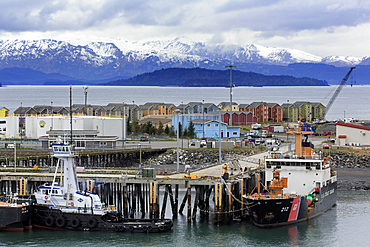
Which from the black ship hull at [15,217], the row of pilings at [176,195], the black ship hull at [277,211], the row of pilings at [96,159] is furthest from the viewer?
the row of pilings at [96,159]

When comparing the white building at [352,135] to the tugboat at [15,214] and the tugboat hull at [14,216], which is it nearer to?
the tugboat at [15,214]

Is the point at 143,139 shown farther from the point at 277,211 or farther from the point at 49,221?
the point at 277,211

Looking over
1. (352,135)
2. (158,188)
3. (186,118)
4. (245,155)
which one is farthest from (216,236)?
(186,118)

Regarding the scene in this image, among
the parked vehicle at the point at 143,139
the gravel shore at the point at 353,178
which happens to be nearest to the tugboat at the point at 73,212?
the gravel shore at the point at 353,178

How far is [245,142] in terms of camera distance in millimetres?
86312

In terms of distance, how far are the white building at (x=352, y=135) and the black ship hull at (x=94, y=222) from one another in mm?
51401

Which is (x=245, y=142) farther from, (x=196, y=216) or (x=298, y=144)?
(x=196, y=216)

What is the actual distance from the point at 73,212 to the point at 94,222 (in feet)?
5.81

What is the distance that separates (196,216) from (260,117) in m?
89.1

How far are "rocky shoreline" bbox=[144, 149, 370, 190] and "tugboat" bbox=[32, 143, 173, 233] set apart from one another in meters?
26.7

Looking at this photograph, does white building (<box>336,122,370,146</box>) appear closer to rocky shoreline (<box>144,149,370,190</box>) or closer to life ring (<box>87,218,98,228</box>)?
rocky shoreline (<box>144,149,370,190</box>)

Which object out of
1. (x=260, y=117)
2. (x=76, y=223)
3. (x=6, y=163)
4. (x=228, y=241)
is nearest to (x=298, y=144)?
(x=228, y=241)

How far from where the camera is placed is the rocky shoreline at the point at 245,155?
224 ft

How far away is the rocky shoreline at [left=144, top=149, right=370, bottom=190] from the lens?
68312mm
